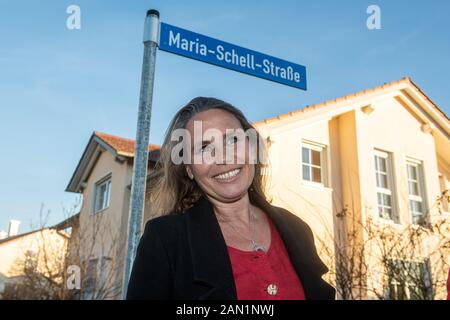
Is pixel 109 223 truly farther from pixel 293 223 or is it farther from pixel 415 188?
pixel 293 223

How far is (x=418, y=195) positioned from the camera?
41.7 feet

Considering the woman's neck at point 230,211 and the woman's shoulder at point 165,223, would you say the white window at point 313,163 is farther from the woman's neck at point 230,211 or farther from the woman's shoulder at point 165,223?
the woman's shoulder at point 165,223

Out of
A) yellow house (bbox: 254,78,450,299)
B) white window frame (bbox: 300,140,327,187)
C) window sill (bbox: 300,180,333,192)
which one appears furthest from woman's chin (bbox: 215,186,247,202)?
white window frame (bbox: 300,140,327,187)

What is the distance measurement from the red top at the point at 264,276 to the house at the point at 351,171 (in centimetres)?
745

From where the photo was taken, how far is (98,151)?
16.1 metres

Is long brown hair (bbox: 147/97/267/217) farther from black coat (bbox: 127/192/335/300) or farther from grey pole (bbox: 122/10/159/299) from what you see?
grey pole (bbox: 122/10/159/299)

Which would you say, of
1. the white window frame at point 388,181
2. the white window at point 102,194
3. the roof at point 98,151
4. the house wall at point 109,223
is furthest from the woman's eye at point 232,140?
the white window at point 102,194

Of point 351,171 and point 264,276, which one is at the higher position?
point 351,171

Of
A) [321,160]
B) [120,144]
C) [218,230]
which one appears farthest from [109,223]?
[218,230]

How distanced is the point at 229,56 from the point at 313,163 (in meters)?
8.25
